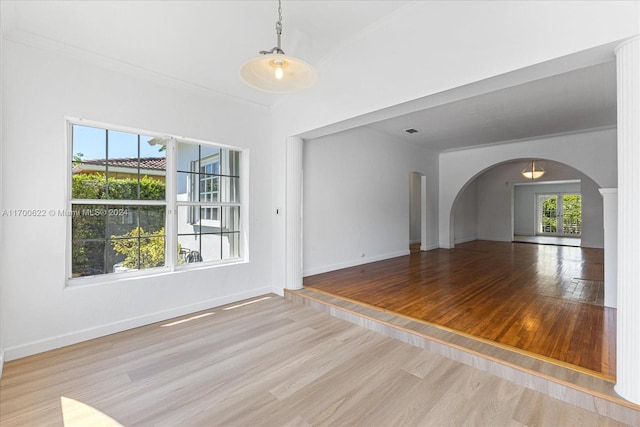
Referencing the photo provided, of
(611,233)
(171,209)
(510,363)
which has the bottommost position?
(510,363)

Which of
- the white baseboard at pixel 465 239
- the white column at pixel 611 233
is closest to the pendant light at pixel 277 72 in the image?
the white column at pixel 611 233

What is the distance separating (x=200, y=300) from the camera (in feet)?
12.4

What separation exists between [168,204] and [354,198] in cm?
345

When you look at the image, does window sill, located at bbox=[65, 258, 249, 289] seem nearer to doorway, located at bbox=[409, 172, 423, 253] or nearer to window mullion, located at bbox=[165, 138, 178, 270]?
window mullion, located at bbox=[165, 138, 178, 270]

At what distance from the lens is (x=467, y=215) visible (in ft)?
33.6

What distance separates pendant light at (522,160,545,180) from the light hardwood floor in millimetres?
9175

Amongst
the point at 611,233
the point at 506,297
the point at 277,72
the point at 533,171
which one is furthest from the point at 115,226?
the point at 533,171

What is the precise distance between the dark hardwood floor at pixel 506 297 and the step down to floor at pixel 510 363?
13 centimetres

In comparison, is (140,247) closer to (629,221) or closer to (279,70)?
(279,70)

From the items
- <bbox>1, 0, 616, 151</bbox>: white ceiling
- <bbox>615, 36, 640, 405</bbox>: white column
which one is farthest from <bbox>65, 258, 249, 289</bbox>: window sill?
<bbox>615, 36, 640, 405</bbox>: white column

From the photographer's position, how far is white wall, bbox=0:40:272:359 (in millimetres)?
2584

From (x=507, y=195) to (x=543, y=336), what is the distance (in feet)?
29.8

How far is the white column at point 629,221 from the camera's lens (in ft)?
5.93

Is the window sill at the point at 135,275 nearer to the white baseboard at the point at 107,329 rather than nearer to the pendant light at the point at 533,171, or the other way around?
the white baseboard at the point at 107,329
